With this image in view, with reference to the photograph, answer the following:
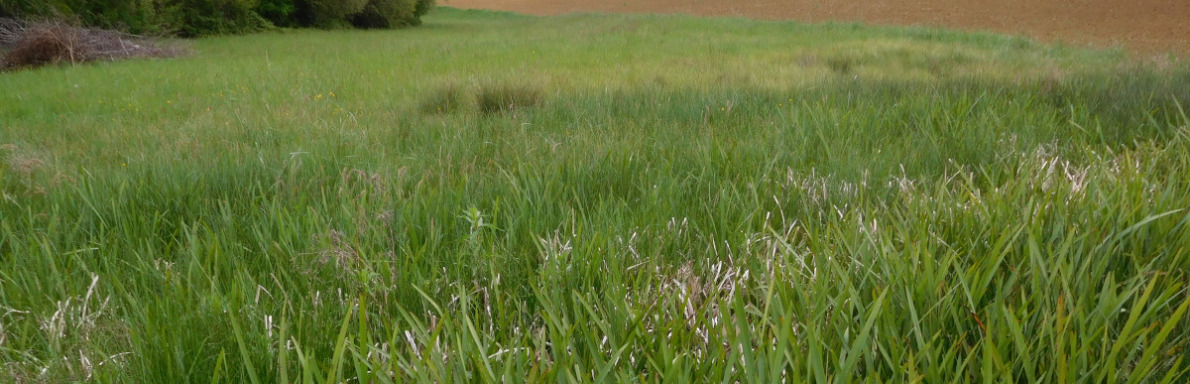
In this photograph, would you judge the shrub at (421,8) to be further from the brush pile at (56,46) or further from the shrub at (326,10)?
the brush pile at (56,46)

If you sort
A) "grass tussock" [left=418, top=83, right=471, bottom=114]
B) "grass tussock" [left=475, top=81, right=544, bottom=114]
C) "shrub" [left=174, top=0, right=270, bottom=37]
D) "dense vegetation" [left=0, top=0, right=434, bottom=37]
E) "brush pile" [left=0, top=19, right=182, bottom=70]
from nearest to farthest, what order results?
1. "grass tussock" [left=475, top=81, right=544, bottom=114]
2. "grass tussock" [left=418, top=83, right=471, bottom=114]
3. "brush pile" [left=0, top=19, right=182, bottom=70]
4. "dense vegetation" [left=0, top=0, right=434, bottom=37]
5. "shrub" [left=174, top=0, right=270, bottom=37]

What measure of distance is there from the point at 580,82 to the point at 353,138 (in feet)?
9.52

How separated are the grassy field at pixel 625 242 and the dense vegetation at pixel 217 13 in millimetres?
9656

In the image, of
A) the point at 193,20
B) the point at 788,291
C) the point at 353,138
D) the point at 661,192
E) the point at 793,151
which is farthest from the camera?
the point at 193,20

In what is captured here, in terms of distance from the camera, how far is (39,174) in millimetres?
2615

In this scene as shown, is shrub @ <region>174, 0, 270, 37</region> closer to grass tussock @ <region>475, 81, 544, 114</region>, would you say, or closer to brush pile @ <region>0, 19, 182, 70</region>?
brush pile @ <region>0, 19, 182, 70</region>

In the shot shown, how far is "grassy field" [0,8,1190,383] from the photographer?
0.95 m

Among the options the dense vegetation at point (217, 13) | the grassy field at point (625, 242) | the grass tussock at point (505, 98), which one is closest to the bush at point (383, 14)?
the dense vegetation at point (217, 13)

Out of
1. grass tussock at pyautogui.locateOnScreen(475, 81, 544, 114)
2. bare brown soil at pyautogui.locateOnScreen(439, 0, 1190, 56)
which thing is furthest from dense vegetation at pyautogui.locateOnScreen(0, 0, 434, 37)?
bare brown soil at pyautogui.locateOnScreen(439, 0, 1190, 56)

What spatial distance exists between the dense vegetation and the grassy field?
9.66 meters

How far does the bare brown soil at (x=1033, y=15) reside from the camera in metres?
15.7

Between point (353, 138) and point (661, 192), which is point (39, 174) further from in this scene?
point (661, 192)

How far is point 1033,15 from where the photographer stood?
21.3m

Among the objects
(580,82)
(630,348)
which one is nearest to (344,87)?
(580,82)
